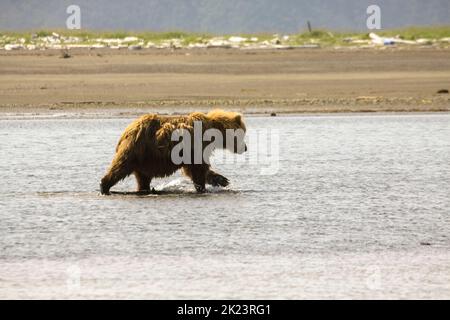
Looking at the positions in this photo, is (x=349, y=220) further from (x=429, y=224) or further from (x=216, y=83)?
(x=216, y=83)

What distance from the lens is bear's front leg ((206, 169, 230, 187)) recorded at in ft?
44.6

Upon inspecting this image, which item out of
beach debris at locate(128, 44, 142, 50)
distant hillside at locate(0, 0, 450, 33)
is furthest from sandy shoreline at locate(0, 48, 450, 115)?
distant hillside at locate(0, 0, 450, 33)

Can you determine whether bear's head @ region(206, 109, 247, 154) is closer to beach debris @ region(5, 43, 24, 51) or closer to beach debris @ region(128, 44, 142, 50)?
beach debris @ region(5, 43, 24, 51)

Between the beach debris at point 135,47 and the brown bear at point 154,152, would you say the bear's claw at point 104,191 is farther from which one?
the beach debris at point 135,47

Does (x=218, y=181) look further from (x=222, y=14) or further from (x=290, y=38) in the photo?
(x=222, y=14)

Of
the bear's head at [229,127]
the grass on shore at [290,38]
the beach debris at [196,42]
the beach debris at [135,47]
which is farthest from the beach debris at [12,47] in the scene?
the bear's head at [229,127]

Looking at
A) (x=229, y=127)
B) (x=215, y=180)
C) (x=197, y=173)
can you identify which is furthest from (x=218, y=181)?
(x=229, y=127)

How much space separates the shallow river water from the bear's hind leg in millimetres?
209

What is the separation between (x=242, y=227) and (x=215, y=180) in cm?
224

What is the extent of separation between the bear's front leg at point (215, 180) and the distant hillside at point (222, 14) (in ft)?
296

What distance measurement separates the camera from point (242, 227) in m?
11.4

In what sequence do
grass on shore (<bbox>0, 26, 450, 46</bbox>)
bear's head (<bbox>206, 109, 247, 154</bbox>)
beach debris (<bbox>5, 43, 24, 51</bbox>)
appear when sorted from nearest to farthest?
1. bear's head (<bbox>206, 109, 247, 154</bbox>)
2. beach debris (<bbox>5, 43, 24, 51</bbox>)
3. grass on shore (<bbox>0, 26, 450, 46</bbox>)
